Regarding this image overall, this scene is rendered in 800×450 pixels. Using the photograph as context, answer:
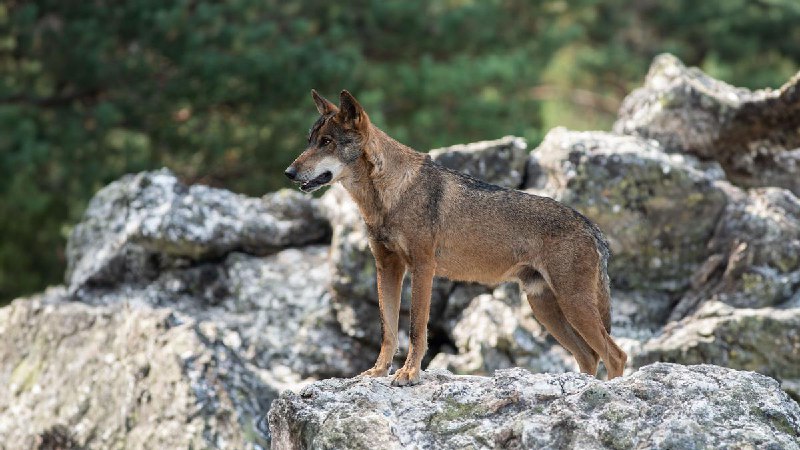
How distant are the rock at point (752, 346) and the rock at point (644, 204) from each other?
3.57 ft

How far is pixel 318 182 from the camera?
7996mm

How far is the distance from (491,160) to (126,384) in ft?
13.5

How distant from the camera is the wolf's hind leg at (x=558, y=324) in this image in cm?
883

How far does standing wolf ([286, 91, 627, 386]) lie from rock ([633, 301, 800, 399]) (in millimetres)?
1503

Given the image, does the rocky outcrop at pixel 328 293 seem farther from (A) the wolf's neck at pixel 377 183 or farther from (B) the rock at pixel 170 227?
(A) the wolf's neck at pixel 377 183

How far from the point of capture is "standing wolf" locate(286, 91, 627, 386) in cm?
809

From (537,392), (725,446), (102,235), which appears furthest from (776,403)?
(102,235)

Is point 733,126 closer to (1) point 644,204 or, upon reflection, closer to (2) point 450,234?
(1) point 644,204

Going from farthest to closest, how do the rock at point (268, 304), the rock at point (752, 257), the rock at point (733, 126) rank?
the rock at point (733, 126), the rock at point (268, 304), the rock at point (752, 257)

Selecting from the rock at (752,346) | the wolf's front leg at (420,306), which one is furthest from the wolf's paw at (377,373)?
the rock at (752,346)

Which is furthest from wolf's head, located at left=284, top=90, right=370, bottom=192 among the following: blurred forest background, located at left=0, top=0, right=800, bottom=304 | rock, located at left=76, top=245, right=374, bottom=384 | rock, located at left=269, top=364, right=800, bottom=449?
blurred forest background, located at left=0, top=0, right=800, bottom=304

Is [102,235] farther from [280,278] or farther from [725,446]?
[725,446]

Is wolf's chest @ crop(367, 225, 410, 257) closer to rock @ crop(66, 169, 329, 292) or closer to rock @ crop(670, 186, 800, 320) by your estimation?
rock @ crop(670, 186, 800, 320)

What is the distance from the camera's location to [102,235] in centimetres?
1226
